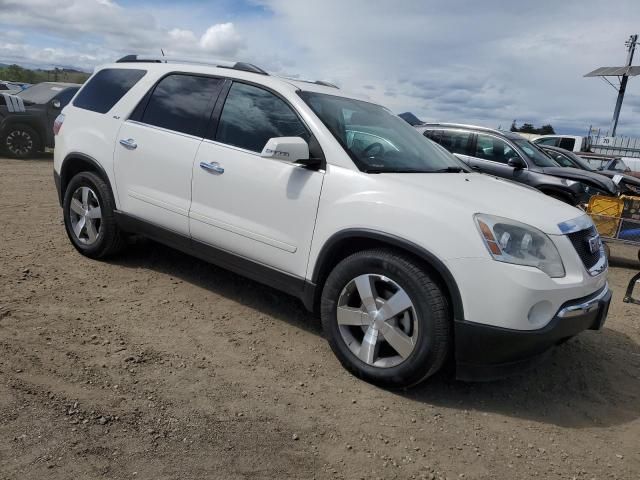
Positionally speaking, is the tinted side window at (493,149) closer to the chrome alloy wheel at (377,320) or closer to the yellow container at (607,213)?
the yellow container at (607,213)

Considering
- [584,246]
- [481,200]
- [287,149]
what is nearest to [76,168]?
[287,149]

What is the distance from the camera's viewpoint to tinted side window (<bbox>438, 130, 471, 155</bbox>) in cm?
991

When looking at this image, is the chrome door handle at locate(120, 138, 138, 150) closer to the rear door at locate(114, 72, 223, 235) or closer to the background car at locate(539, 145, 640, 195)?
Answer: the rear door at locate(114, 72, 223, 235)

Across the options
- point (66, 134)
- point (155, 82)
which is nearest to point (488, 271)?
point (155, 82)

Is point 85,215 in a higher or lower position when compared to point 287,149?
lower

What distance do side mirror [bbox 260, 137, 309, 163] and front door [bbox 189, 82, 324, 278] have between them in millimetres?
156

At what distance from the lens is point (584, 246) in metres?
3.29

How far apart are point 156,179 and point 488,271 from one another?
268cm

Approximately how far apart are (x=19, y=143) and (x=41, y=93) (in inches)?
74.0

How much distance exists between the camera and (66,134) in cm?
506

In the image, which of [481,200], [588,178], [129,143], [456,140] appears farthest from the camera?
[456,140]

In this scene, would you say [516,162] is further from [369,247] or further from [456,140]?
[369,247]

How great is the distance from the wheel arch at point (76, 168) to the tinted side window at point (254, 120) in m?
1.36

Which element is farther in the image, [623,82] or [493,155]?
[623,82]
